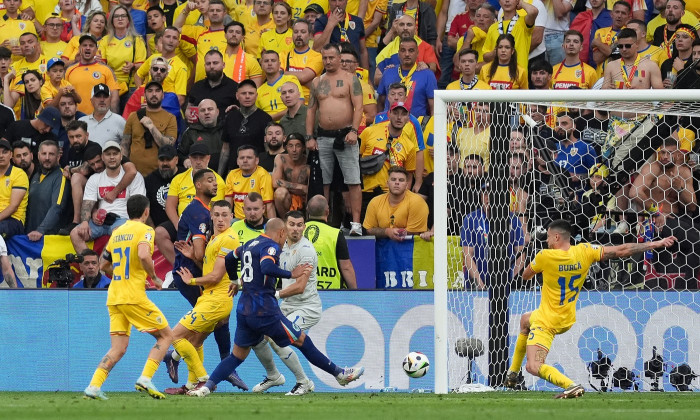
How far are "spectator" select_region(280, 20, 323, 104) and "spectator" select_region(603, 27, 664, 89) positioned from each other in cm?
413

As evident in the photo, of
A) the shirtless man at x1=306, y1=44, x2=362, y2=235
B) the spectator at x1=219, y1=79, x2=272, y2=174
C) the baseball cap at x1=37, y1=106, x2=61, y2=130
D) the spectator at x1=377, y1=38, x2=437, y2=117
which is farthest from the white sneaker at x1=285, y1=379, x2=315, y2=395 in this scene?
the baseball cap at x1=37, y1=106, x2=61, y2=130

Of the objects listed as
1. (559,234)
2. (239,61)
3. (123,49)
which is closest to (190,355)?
(559,234)

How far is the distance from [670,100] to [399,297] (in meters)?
3.74

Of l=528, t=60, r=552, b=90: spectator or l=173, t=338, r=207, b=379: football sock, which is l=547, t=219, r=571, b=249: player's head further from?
l=528, t=60, r=552, b=90: spectator

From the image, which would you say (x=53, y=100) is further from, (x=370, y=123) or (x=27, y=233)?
(x=370, y=123)

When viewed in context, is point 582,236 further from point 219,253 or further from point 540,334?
point 219,253

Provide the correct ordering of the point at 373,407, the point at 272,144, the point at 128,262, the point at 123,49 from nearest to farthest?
the point at 373,407 < the point at 128,262 < the point at 272,144 < the point at 123,49

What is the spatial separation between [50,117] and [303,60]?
11.9ft

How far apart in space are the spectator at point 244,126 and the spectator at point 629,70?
4.49m

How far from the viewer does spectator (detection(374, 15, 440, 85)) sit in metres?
15.9

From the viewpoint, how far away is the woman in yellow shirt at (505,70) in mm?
15016

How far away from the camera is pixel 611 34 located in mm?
15516

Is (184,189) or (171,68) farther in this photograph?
(171,68)

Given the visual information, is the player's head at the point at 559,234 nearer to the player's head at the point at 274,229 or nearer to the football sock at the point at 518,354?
the football sock at the point at 518,354
